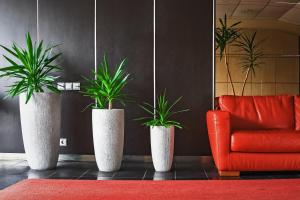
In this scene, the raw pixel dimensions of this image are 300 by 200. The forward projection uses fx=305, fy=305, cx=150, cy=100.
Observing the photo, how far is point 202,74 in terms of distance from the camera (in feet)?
13.8

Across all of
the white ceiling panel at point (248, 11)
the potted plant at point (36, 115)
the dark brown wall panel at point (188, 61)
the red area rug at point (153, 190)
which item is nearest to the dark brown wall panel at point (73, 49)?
the potted plant at point (36, 115)

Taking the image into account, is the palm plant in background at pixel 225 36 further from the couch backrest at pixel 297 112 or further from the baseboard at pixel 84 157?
the baseboard at pixel 84 157

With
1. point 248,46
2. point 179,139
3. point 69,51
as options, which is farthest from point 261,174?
point 69,51

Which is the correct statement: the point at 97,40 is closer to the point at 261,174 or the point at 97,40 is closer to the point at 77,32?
the point at 77,32

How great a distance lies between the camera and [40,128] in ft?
11.8

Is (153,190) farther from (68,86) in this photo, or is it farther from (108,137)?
(68,86)

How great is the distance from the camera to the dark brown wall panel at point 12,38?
4.35 meters

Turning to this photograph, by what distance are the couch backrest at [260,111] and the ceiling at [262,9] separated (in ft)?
4.75

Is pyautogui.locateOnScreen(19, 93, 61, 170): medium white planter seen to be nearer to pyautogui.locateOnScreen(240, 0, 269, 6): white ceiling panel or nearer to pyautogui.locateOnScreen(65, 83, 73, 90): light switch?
pyautogui.locateOnScreen(65, 83, 73, 90): light switch

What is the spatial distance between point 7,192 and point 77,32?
248 cm

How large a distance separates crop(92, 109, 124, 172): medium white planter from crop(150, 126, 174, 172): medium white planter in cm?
41

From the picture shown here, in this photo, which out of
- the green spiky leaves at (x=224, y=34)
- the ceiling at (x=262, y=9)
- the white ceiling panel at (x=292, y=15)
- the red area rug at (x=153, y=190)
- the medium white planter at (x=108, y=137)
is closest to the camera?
the red area rug at (x=153, y=190)

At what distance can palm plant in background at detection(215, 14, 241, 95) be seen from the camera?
449 centimetres

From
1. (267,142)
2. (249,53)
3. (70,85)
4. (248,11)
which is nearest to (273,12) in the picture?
(248,11)
